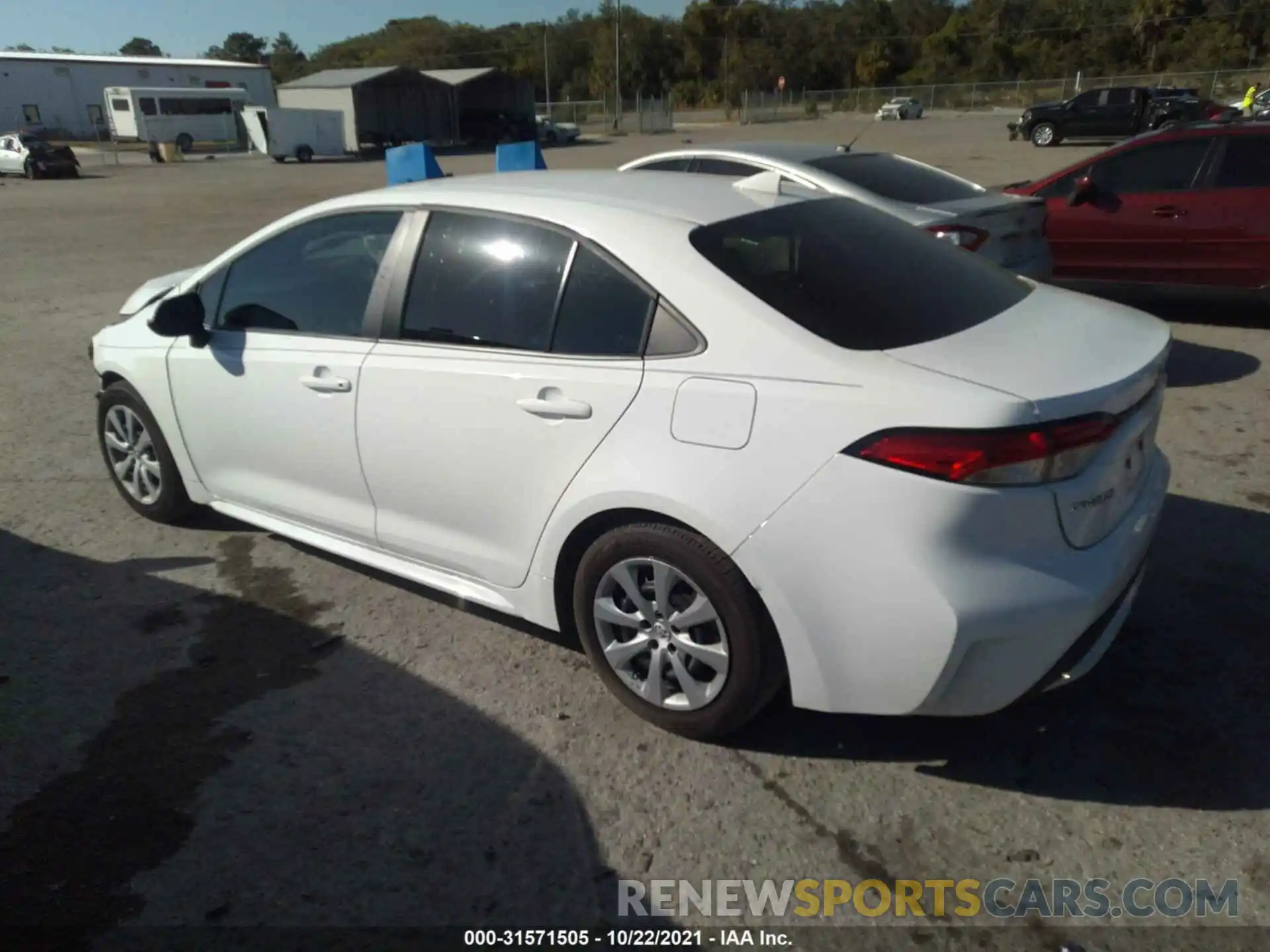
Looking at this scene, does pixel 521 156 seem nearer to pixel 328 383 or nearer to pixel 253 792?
pixel 328 383

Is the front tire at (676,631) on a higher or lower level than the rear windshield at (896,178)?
lower

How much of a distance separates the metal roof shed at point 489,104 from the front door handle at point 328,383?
55.7 meters

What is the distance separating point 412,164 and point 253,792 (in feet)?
27.6

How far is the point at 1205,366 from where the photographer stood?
7.00m

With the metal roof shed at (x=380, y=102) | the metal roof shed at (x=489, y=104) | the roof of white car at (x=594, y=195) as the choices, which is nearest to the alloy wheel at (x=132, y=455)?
the roof of white car at (x=594, y=195)

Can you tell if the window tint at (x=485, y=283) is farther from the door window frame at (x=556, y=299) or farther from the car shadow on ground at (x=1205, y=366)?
the car shadow on ground at (x=1205, y=366)

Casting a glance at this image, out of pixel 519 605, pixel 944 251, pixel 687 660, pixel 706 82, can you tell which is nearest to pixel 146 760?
pixel 519 605

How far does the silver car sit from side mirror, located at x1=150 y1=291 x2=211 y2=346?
3.10 metres

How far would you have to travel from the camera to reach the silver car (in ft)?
21.8

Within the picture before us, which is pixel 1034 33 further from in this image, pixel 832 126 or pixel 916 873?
pixel 916 873

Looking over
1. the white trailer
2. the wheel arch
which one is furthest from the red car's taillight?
the white trailer

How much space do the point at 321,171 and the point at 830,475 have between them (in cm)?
3928

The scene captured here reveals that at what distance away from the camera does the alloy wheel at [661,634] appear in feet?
→ 9.62

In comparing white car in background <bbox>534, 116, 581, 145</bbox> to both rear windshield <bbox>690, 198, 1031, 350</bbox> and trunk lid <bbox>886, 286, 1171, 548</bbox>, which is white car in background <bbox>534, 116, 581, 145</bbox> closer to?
rear windshield <bbox>690, 198, 1031, 350</bbox>
